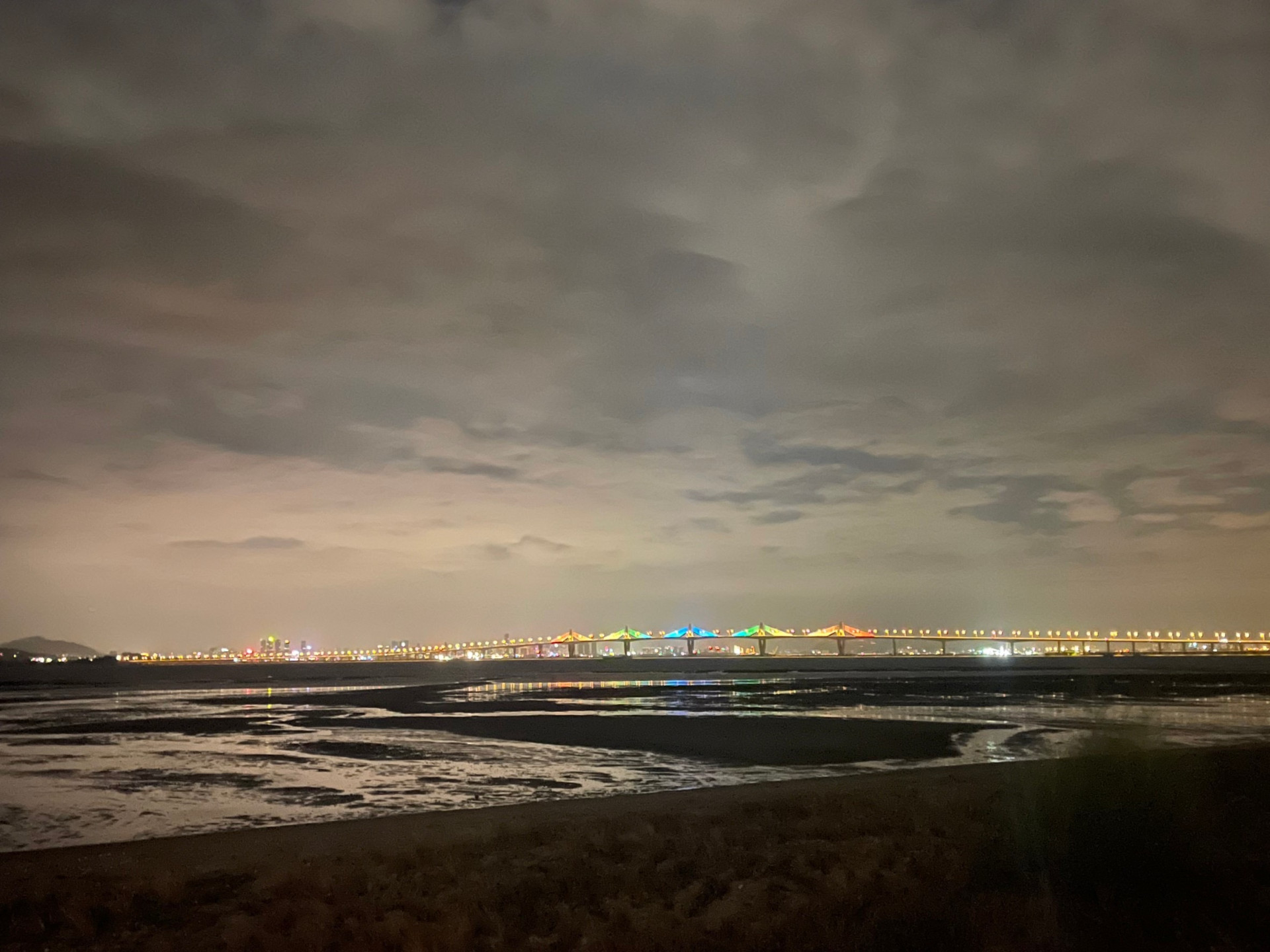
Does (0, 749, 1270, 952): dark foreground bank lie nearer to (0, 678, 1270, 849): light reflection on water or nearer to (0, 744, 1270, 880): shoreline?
(0, 744, 1270, 880): shoreline

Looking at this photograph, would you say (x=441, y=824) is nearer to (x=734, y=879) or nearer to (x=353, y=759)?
(x=734, y=879)

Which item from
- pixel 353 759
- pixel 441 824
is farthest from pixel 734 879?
pixel 353 759

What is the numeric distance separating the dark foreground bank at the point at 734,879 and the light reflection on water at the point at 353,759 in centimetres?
348

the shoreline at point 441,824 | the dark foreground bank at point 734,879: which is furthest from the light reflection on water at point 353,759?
the dark foreground bank at point 734,879

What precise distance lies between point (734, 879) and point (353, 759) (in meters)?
18.7

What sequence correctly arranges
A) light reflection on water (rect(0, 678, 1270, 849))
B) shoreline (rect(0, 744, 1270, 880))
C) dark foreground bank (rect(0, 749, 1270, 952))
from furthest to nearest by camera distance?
light reflection on water (rect(0, 678, 1270, 849)) → shoreline (rect(0, 744, 1270, 880)) → dark foreground bank (rect(0, 749, 1270, 952))

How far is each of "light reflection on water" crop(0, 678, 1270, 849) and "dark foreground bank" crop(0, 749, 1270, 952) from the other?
3475 millimetres

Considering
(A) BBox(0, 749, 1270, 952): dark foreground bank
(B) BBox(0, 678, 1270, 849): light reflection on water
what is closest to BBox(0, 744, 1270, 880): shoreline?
(A) BBox(0, 749, 1270, 952): dark foreground bank

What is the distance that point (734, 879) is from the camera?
11281 millimetres

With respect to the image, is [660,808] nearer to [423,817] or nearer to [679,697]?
[423,817]

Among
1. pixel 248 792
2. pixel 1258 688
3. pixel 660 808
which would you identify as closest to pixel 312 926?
pixel 660 808

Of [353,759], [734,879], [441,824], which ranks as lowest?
[353,759]

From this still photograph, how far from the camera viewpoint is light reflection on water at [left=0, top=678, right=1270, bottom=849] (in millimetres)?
18469

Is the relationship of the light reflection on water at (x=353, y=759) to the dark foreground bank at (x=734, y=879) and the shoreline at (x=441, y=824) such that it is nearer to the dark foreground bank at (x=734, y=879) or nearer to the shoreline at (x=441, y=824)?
the shoreline at (x=441, y=824)
